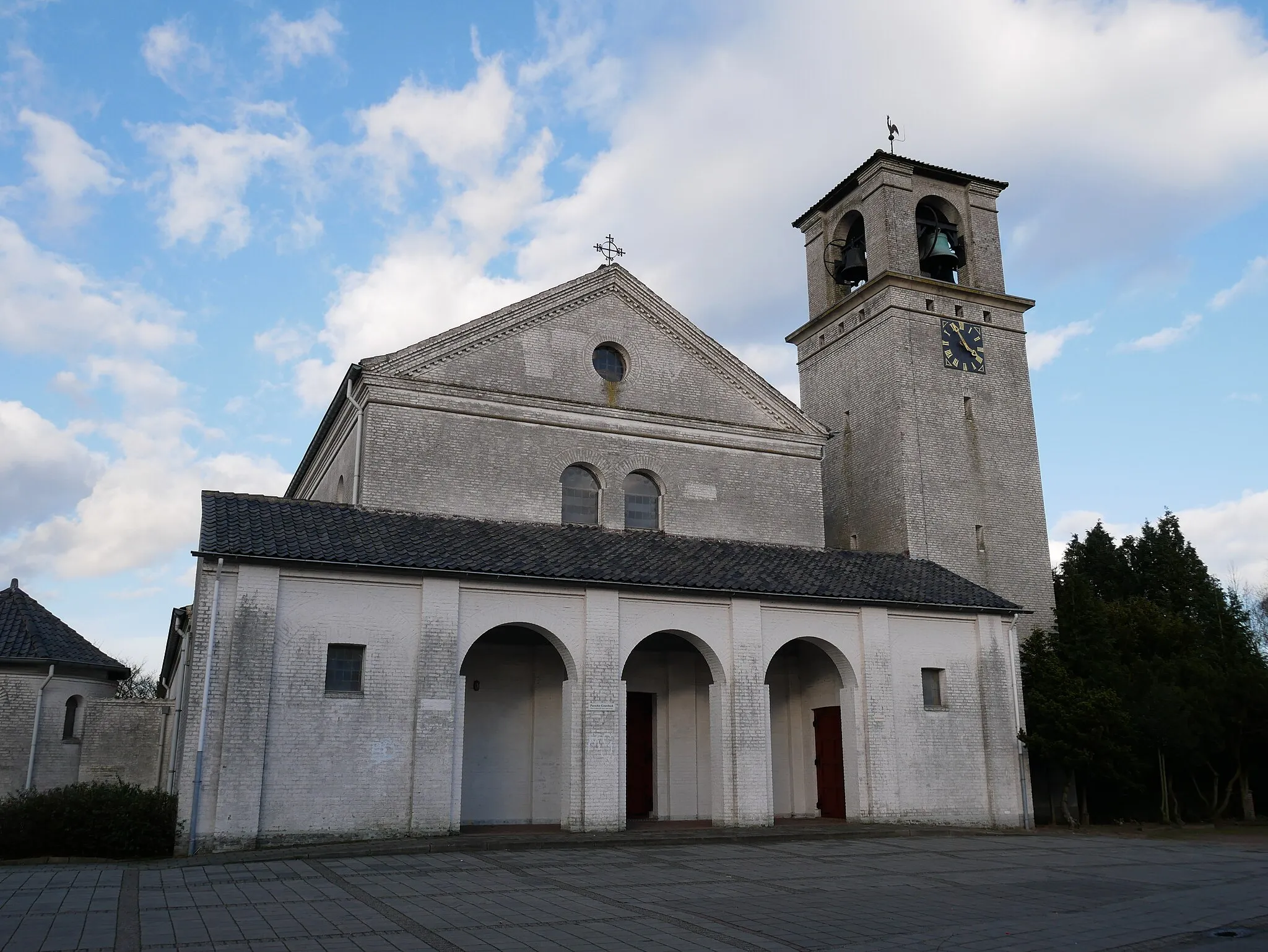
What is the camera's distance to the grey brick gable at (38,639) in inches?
817

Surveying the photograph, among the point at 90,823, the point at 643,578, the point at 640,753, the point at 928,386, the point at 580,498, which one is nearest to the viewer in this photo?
the point at 90,823

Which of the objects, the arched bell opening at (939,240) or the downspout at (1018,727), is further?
the arched bell opening at (939,240)

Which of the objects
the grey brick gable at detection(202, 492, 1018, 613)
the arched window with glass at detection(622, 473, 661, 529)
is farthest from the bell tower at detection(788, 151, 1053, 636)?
the arched window with glass at detection(622, 473, 661, 529)

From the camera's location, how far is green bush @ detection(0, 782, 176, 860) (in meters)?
15.4

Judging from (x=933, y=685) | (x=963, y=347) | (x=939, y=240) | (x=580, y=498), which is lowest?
(x=933, y=685)

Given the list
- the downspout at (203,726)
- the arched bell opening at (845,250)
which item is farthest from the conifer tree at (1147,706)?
the downspout at (203,726)

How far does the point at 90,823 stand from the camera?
15.6 metres

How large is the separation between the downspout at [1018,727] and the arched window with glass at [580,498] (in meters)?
10.2

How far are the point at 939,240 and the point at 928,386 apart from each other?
4568 millimetres

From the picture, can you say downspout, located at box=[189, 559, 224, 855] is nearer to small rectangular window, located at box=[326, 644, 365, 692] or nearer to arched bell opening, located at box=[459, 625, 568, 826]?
small rectangular window, located at box=[326, 644, 365, 692]

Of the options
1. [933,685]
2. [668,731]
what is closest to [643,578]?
[668,731]

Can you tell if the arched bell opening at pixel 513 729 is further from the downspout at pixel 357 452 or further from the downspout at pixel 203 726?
the downspout at pixel 203 726

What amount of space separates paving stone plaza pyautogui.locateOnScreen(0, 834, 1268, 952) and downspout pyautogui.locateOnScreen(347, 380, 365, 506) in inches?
324

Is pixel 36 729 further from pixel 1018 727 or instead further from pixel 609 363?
pixel 1018 727
